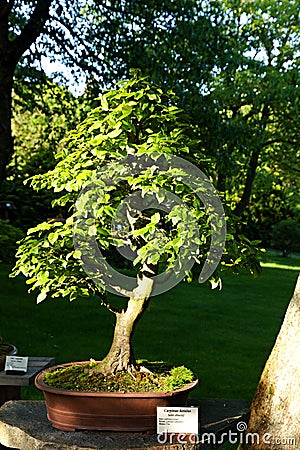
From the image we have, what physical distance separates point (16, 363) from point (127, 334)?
55 centimetres

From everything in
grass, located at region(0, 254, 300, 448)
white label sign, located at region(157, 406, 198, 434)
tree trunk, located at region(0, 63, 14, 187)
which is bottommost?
grass, located at region(0, 254, 300, 448)

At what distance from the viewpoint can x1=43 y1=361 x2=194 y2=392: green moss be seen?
216 cm

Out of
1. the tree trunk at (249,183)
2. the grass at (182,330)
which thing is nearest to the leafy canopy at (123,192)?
the grass at (182,330)

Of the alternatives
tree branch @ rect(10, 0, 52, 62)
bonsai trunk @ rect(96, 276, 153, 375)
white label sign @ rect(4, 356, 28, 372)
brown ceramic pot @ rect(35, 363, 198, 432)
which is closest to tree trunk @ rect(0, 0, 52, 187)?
tree branch @ rect(10, 0, 52, 62)

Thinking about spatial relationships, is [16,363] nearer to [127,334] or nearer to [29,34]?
[127,334]

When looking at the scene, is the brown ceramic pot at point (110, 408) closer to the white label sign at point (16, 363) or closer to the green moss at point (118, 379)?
the green moss at point (118, 379)

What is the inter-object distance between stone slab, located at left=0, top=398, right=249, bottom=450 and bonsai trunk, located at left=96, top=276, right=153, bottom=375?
0.98 ft

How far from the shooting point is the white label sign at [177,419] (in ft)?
6.63

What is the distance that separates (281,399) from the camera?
2109 millimetres

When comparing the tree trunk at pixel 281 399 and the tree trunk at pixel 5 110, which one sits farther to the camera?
the tree trunk at pixel 5 110

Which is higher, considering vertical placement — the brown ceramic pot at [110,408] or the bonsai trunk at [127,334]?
the bonsai trunk at [127,334]

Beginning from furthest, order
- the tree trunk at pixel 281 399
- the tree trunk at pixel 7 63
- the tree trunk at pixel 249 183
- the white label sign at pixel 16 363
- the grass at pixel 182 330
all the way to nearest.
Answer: the tree trunk at pixel 249 183, the tree trunk at pixel 7 63, the grass at pixel 182 330, the white label sign at pixel 16 363, the tree trunk at pixel 281 399

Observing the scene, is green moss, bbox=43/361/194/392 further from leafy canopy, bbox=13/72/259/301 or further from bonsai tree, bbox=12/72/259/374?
leafy canopy, bbox=13/72/259/301

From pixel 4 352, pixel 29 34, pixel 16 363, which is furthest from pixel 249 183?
pixel 16 363
